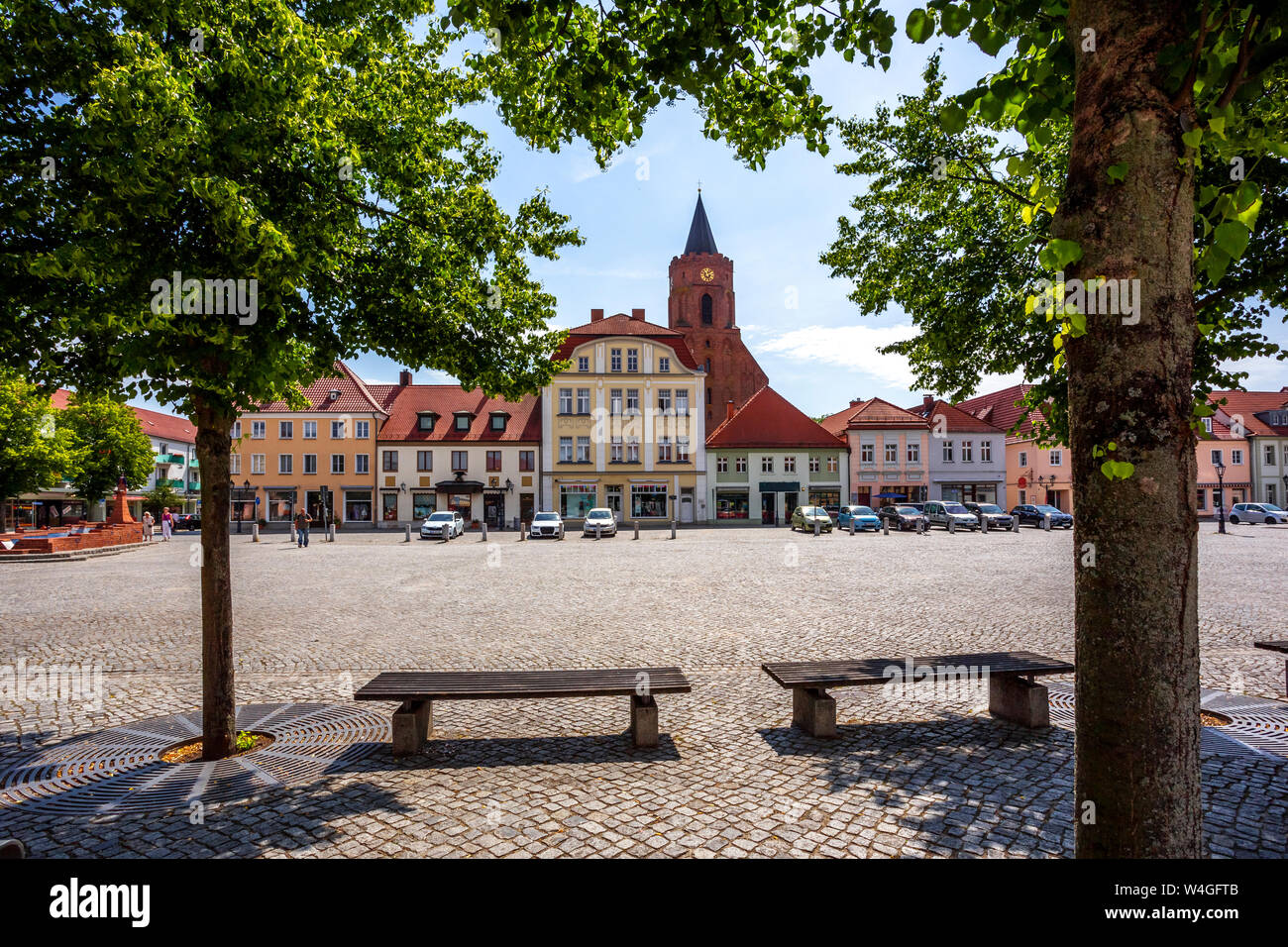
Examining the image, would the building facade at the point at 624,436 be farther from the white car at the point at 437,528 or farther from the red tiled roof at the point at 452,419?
the white car at the point at 437,528

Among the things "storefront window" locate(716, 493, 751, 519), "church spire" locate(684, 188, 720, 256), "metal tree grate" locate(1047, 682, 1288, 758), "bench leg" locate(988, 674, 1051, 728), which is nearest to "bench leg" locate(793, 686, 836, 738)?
"bench leg" locate(988, 674, 1051, 728)

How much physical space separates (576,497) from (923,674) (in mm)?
45895

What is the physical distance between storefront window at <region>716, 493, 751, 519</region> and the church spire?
3511 cm

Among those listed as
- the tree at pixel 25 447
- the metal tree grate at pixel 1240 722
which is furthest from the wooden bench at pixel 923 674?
the tree at pixel 25 447

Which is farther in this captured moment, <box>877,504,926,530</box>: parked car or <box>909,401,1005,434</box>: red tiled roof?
<box>909,401,1005,434</box>: red tiled roof

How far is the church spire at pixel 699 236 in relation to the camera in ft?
251

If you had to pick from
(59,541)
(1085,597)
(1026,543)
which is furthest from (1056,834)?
(59,541)

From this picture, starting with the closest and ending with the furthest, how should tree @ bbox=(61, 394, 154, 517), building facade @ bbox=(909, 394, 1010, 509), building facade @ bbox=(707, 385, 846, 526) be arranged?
tree @ bbox=(61, 394, 154, 517) < building facade @ bbox=(707, 385, 846, 526) < building facade @ bbox=(909, 394, 1010, 509)

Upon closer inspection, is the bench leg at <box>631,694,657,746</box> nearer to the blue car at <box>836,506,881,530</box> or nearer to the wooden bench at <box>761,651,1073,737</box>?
the wooden bench at <box>761,651,1073,737</box>

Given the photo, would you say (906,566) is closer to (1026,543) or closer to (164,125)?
(1026,543)

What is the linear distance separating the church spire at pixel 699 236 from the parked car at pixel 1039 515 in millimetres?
44440

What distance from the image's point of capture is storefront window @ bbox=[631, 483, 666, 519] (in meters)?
51.6

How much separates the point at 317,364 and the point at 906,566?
1741cm

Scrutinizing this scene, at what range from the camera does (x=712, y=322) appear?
73.7 m
